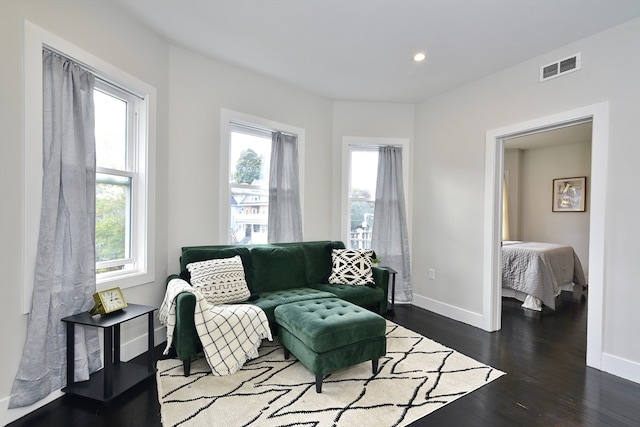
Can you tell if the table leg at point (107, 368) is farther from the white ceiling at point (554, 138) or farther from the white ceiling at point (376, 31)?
the white ceiling at point (554, 138)

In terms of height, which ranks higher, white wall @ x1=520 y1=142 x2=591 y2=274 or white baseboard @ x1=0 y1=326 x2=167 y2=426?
white wall @ x1=520 y1=142 x2=591 y2=274

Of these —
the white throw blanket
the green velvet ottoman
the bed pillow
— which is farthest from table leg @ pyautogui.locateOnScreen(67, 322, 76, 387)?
the green velvet ottoman

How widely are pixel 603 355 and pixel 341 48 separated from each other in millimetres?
3480

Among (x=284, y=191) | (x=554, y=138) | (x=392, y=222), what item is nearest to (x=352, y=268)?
(x=392, y=222)

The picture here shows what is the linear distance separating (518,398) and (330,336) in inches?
53.4

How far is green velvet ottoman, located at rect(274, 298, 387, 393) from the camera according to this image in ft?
7.02

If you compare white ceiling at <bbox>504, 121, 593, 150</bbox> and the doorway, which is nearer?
the doorway

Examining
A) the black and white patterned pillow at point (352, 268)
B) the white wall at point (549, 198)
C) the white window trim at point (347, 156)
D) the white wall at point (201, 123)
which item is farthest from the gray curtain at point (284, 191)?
the white wall at point (549, 198)

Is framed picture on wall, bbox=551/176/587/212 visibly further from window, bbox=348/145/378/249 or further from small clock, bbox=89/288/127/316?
small clock, bbox=89/288/127/316

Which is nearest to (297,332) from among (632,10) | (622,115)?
(622,115)

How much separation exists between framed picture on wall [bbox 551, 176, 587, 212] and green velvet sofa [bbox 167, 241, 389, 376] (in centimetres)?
496

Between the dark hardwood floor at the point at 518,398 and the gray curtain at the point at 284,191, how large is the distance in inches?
69.0

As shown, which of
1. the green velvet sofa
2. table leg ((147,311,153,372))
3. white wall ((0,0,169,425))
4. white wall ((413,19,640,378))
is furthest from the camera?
the green velvet sofa

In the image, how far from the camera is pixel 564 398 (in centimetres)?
214
